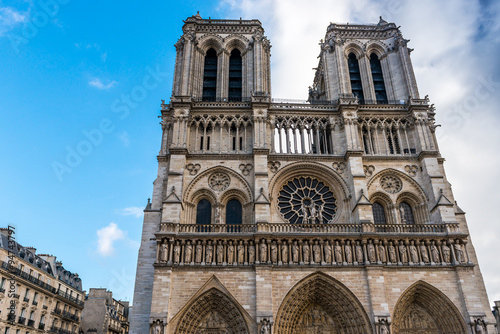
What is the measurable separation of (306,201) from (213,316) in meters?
Result: 7.78

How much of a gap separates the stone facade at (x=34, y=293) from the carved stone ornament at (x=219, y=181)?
1134cm

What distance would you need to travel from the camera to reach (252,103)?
23.1m

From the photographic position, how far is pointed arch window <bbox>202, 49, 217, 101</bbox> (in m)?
25.8

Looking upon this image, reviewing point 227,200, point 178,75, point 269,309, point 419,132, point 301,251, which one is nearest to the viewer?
point 269,309

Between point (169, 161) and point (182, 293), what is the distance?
7.31m

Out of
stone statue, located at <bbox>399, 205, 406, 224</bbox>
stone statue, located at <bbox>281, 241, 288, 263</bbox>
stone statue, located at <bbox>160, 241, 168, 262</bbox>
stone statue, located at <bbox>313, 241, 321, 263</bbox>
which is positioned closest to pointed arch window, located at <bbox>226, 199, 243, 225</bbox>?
stone statue, located at <bbox>281, 241, 288, 263</bbox>

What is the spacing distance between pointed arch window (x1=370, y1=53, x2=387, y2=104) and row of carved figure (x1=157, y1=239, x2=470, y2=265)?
1039cm

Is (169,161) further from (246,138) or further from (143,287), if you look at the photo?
(143,287)

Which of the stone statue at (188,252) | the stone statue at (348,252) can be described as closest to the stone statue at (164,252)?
the stone statue at (188,252)

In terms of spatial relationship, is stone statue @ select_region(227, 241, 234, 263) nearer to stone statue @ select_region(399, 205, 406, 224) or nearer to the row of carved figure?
the row of carved figure

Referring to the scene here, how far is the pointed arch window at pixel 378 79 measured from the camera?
2642cm

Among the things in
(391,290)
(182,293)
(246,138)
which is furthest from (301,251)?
(246,138)

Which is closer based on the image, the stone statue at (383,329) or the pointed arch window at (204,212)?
the stone statue at (383,329)

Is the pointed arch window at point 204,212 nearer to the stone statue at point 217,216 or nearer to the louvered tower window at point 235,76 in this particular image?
the stone statue at point 217,216
